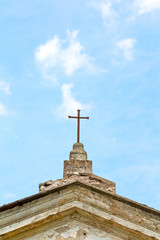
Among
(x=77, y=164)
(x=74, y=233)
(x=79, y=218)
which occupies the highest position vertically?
(x=77, y=164)

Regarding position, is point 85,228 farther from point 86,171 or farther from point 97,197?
point 86,171

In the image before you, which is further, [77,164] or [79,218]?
[77,164]

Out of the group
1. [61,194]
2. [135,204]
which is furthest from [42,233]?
[135,204]

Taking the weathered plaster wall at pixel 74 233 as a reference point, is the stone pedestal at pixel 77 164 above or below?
above

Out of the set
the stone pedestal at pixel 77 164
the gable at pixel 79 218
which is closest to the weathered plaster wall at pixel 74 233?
the gable at pixel 79 218

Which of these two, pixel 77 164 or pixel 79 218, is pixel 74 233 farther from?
pixel 77 164

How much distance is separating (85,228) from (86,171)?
12.6 feet

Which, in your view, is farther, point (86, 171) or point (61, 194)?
point (86, 171)

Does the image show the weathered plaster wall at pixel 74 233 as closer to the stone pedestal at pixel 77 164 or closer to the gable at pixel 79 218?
the gable at pixel 79 218

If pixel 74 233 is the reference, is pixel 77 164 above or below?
above

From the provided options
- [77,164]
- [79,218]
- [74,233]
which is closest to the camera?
[74,233]

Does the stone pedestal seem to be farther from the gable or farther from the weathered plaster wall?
the weathered plaster wall

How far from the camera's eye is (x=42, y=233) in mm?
5871

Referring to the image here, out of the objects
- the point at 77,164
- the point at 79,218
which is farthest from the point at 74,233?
the point at 77,164
